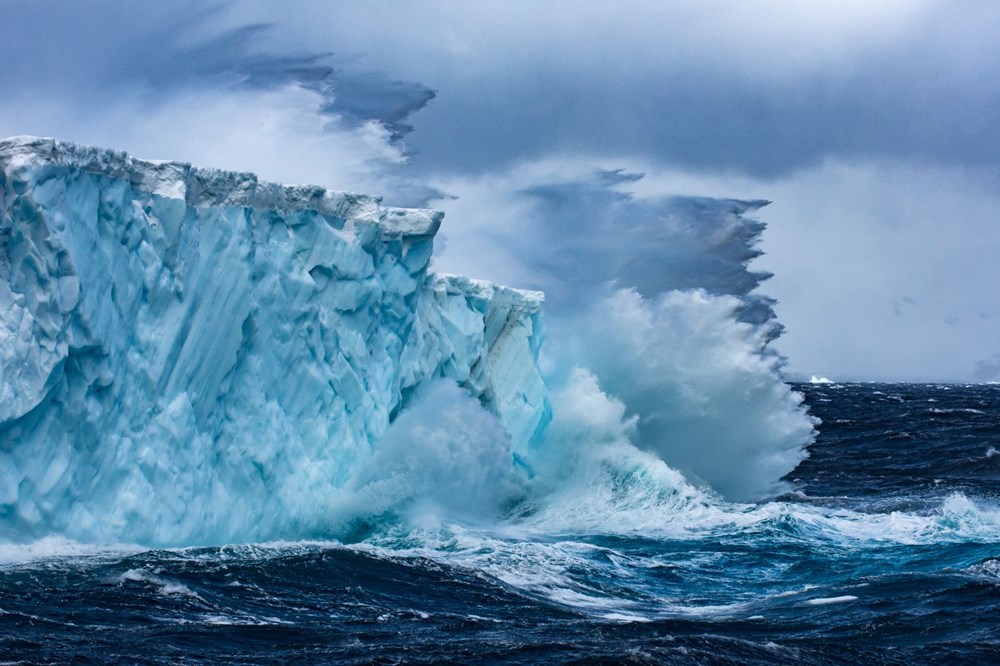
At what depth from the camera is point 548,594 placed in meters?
14.7

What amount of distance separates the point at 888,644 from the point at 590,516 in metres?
11.2

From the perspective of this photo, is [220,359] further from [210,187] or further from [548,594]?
[548,594]

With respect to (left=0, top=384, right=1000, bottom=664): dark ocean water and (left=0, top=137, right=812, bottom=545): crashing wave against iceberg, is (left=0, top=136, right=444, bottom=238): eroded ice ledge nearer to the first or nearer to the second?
(left=0, top=137, right=812, bottom=545): crashing wave against iceberg

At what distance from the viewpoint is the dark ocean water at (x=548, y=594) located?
11.1 metres

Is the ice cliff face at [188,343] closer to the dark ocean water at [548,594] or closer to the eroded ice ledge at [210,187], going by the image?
the eroded ice ledge at [210,187]

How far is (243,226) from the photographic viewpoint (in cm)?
1638

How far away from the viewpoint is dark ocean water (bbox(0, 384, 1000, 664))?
36.4ft

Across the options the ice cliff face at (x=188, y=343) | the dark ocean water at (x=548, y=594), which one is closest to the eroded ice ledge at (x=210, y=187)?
the ice cliff face at (x=188, y=343)

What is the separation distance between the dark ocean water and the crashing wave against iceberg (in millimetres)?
877

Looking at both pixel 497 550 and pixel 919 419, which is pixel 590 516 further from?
pixel 919 419

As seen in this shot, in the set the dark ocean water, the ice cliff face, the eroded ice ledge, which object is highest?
the eroded ice ledge

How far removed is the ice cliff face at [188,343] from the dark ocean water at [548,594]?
2.99 ft

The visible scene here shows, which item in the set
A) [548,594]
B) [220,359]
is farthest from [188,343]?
[548,594]

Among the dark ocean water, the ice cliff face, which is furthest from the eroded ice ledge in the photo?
the dark ocean water
